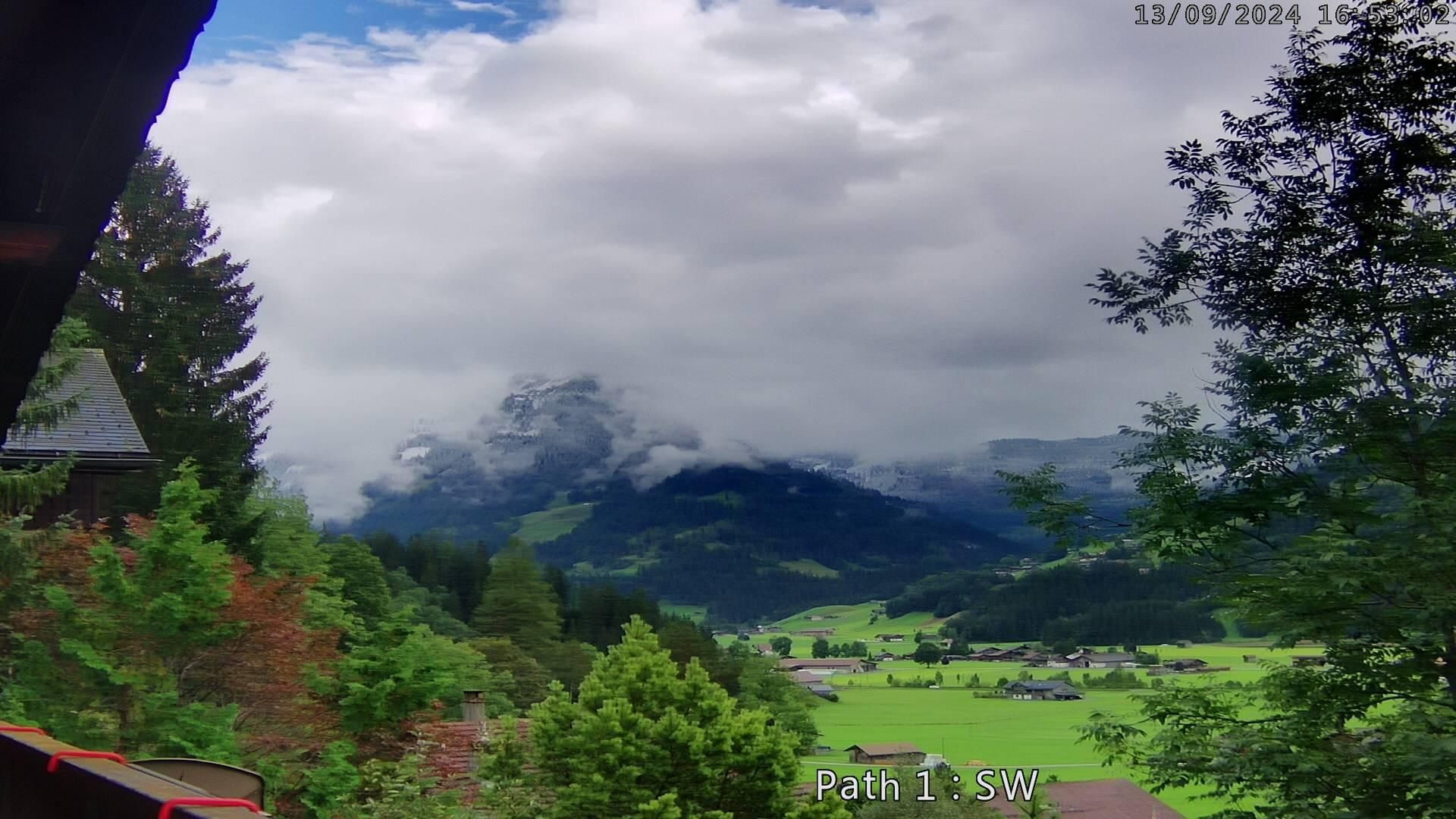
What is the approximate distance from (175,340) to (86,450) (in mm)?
11281

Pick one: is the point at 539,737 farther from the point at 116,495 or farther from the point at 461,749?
the point at 116,495

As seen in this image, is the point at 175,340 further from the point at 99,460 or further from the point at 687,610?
the point at 687,610

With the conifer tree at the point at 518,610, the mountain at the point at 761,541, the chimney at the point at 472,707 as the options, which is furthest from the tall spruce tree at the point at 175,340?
the mountain at the point at 761,541

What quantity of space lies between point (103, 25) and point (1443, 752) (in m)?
7.04

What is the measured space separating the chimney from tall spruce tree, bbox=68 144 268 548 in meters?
6.52

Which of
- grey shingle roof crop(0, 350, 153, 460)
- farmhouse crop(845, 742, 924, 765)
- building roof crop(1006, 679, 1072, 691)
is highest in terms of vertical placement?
grey shingle roof crop(0, 350, 153, 460)

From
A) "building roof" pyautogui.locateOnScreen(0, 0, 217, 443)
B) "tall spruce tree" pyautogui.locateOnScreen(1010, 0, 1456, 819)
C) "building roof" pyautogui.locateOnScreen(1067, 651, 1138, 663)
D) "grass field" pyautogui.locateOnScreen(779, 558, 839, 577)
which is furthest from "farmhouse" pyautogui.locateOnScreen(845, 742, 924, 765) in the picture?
"grass field" pyautogui.locateOnScreen(779, 558, 839, 577)

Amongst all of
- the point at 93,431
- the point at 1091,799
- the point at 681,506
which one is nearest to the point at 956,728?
the point at 1091,799

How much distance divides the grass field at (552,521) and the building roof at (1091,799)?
73.0 metres

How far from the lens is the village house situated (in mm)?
13680

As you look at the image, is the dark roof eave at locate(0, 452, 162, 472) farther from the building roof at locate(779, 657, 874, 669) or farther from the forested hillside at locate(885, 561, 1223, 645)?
the building roof at locate(779, 657, 874, 669)

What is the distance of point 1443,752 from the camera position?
575 cm

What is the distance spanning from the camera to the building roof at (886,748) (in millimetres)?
24453

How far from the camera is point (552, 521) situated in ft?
338
